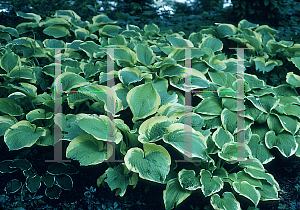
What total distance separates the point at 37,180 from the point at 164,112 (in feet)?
3.48

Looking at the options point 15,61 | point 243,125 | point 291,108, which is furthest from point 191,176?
point 15,61

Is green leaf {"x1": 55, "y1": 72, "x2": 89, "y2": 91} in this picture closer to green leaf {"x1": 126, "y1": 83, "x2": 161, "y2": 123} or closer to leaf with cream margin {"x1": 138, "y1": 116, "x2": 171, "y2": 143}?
green leaf {"x1": 126, "y1": 83, "x2": 161, "y2": 123}

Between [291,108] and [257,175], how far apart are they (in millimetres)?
820

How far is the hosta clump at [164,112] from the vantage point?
Result: 1.69m

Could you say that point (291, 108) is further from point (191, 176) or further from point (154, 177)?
point (154, 177)

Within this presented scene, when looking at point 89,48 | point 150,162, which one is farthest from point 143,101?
point 89,48

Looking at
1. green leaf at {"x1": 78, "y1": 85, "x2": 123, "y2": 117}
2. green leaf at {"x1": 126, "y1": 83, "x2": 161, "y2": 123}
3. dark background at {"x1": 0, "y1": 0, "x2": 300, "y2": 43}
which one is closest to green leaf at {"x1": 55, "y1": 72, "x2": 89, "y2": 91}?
green leaf at {"x1": 78, "y1": 85, "x2": 123, "y2": 117}

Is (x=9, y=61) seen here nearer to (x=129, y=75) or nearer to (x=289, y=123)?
(x=129, y=75)

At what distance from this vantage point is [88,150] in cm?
169

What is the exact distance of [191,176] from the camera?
5.76 ft

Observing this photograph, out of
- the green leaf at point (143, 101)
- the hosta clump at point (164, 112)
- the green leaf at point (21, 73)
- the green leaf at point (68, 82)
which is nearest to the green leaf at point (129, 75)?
the hosta clump at point (164, 112)

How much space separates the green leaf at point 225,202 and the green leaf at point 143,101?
2.42 ft

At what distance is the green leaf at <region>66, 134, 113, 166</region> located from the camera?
5.34 feet

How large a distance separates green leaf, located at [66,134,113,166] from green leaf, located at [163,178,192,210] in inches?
18.3
